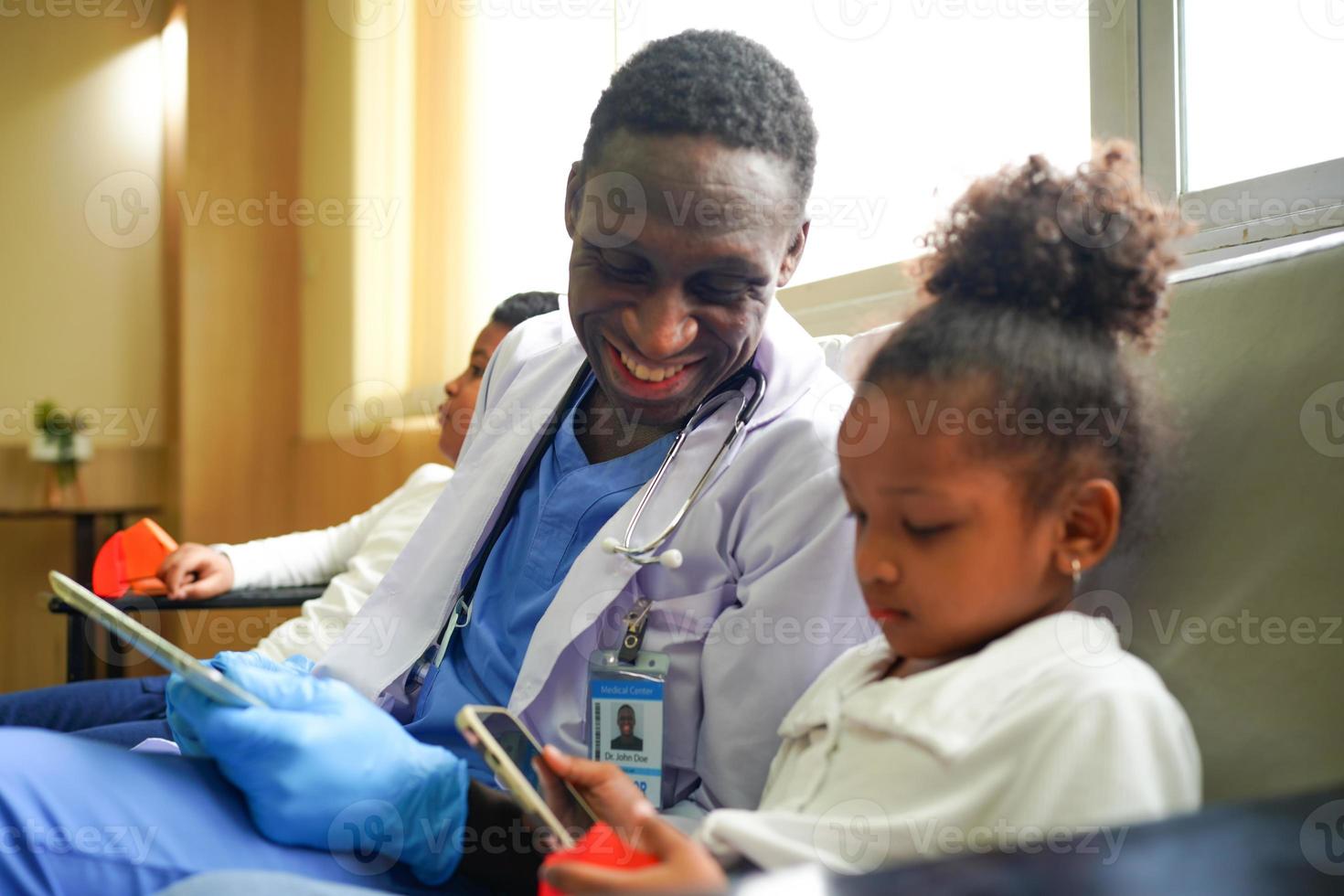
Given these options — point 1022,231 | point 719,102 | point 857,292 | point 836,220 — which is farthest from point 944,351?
point 836,220

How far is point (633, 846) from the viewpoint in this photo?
2.68ft

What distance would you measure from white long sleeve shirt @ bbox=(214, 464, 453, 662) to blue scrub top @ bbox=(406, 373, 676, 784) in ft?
2.47

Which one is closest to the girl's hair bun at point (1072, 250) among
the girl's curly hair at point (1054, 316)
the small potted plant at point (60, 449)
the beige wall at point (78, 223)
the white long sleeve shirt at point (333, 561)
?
the girl's curly hair at point (1054, 316)

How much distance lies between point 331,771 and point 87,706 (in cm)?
116

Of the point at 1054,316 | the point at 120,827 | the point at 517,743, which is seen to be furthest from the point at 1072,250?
the point at 120,827

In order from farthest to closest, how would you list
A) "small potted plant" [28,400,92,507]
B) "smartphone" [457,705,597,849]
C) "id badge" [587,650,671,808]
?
"small potted plant" [28,400,92,507]
"id badge" [587,650,671,808]
"smartphone" [457,705,597,849]

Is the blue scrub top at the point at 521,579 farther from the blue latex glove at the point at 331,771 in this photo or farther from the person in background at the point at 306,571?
the person in background at the point at 306,571

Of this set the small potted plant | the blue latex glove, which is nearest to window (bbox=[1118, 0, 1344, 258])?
the blue latex glove

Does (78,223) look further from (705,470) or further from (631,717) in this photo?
(631,717)

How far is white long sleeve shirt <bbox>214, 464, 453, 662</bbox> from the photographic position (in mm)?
2100

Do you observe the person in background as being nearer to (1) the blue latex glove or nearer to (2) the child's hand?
(1) the blue latex glove

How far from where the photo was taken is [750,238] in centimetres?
118

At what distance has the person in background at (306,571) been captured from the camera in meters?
1.89

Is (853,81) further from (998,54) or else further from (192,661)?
(192,661)
